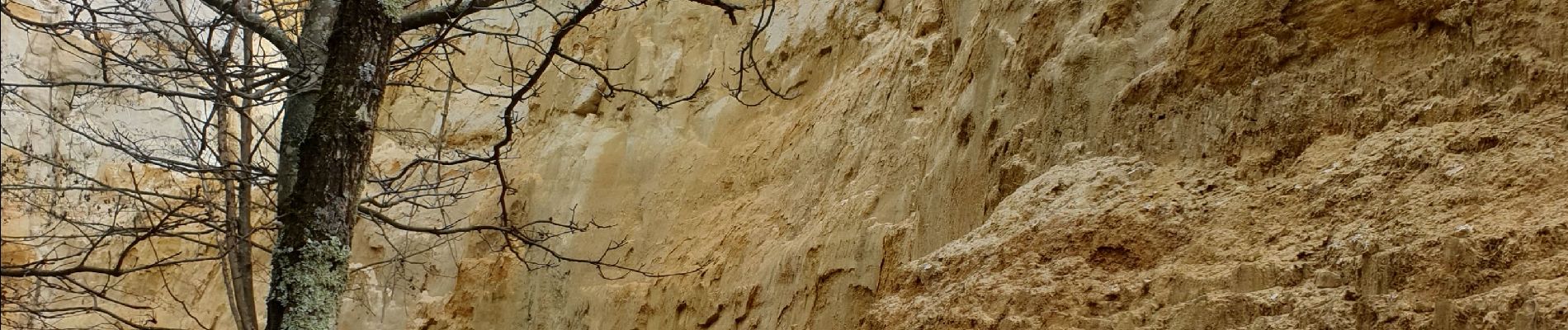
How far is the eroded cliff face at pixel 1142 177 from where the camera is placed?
362cm

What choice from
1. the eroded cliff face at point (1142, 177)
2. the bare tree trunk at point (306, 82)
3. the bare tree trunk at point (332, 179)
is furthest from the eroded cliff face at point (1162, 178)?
the bare tree trunk at point (306, 82)

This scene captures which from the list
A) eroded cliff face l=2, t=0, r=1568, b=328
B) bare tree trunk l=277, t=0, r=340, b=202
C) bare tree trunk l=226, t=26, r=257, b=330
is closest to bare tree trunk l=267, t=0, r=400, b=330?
bare tree trunk l=277, t=0, r=340, b=202

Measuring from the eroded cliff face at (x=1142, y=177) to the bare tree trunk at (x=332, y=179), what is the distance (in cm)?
230

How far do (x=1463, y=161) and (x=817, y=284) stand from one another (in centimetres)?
322

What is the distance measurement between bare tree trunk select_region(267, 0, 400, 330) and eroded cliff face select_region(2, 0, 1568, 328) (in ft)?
7.54

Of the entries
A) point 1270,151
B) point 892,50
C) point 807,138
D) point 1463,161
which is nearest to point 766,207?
point 807,138

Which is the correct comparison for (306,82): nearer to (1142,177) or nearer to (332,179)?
(332,179)

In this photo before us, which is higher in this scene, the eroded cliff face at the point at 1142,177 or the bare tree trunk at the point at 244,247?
the bare tree trunk at the point at 244,247

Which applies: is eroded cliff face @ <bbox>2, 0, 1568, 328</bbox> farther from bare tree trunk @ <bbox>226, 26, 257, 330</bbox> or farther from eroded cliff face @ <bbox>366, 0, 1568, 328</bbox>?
bare tree trunk @ <bbox>226, 26, 257, 330</bbox>

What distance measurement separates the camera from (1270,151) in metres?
4.33

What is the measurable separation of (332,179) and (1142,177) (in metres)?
2.77

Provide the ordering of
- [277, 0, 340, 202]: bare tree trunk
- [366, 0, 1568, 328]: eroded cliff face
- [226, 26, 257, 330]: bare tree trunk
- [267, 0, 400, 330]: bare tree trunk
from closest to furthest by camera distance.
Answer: [267, 0, 400, 330]: bare tree trunk
[366, 0, 1568, 328]: eroded cliff face
[277, 0, 340, 202]: bare tree trunk
[226, 26, 257, 330]: bare tree trunk

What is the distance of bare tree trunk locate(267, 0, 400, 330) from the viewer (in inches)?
136

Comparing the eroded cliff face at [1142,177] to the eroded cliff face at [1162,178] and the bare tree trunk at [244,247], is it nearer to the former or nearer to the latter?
the eroded cliff face at [1162,178]
